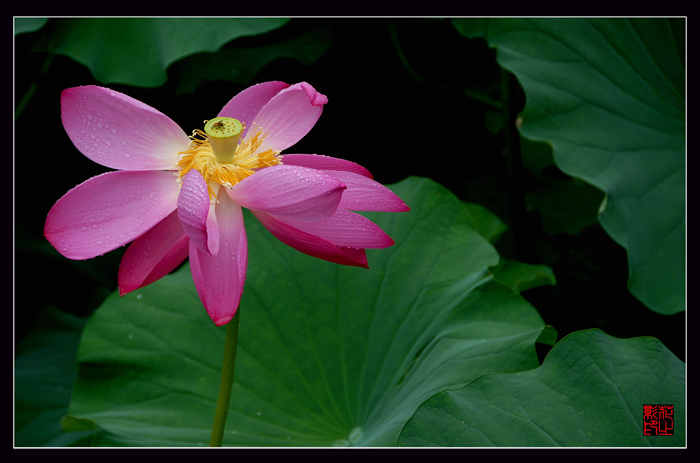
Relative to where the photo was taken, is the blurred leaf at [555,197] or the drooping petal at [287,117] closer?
the drooping petal at [287,117]

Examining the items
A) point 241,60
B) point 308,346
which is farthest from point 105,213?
point 241,60

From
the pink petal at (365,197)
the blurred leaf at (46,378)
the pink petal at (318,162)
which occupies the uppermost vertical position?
→ the pink petal at (318,162)

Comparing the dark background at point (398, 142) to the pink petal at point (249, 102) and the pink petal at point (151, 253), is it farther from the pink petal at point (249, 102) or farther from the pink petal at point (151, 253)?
the pink petal at point (151, 253)

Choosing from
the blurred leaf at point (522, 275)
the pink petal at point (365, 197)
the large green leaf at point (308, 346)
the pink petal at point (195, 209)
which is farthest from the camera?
the blurred leaf at point (522, 275)

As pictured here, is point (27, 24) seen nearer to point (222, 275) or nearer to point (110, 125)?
point (110, 125)

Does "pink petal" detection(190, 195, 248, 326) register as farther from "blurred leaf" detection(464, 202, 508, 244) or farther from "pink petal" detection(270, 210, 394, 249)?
"blurred leaf" detection(464, 202, 508, 244)

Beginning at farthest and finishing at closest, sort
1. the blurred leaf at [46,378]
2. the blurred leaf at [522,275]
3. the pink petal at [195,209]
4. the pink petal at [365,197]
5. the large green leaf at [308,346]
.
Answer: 1. the blurred leaf at [522,275]
2. the blurred leaf at [46,378]
3. the large green leaf at [308,346]
4. the pink petal at [365,197]
5. the pink petal at [195,209]

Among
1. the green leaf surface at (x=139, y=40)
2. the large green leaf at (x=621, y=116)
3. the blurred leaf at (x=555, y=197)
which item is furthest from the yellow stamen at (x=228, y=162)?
the blurred leaf at (x=555, y=197)

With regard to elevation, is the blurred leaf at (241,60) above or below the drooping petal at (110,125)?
above
